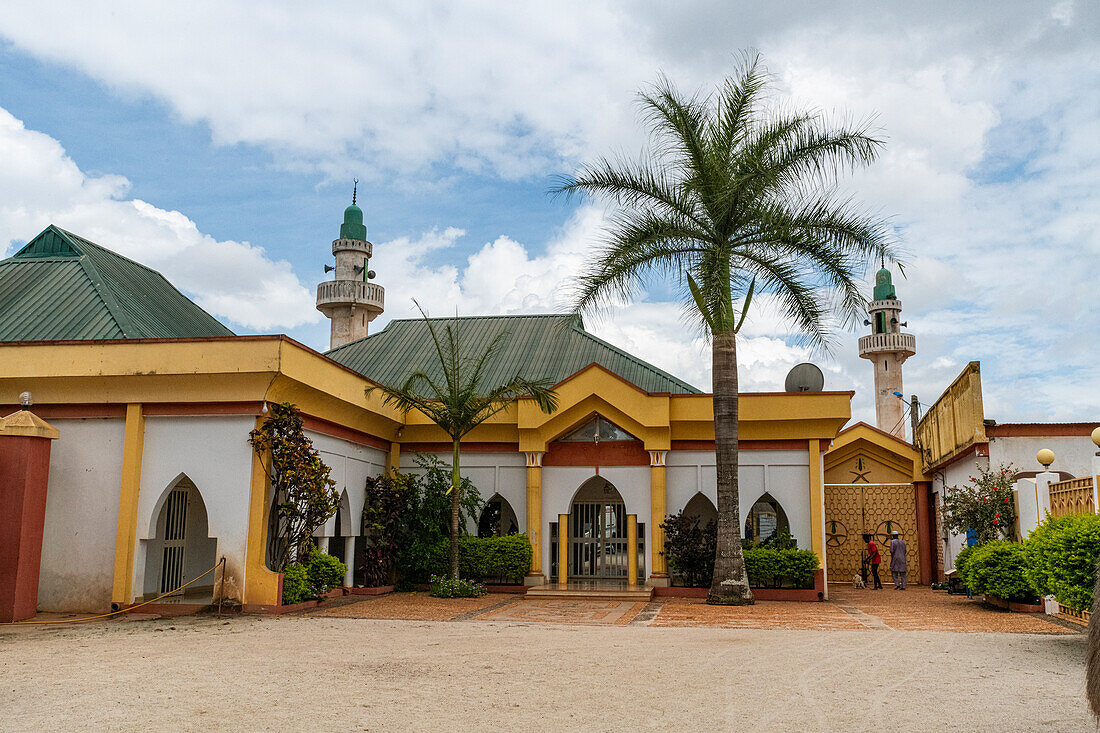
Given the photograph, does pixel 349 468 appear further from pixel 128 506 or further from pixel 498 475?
pixel 128 506

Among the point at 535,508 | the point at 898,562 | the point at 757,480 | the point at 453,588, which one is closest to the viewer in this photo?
the point at 453,588

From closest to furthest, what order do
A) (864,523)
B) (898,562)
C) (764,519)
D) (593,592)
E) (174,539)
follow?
(174,539)
(593,592)
(898,562)
(764,519)
(864,523)

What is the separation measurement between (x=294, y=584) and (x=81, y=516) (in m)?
3.76

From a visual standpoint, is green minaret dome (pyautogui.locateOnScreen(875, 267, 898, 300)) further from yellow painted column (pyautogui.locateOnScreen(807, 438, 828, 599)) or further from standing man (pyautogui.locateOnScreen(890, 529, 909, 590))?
yellow painted column (pyautogui.locateOnScreen(807, 438, 828, 599))

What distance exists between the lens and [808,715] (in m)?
6.93

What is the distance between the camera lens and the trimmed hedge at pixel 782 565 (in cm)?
1780

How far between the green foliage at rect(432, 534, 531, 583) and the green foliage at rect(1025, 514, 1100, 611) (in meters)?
10.4

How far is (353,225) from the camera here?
35.5 m

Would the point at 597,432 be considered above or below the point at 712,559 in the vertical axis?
above

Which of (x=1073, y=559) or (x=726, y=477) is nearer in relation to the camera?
(x=1073, y=559)

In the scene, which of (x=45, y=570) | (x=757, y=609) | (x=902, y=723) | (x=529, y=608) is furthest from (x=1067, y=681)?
(x=45, y=570)

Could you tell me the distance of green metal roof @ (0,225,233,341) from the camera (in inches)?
645

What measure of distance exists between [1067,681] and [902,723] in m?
2.91

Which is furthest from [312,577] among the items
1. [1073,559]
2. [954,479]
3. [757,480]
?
[954,479]
